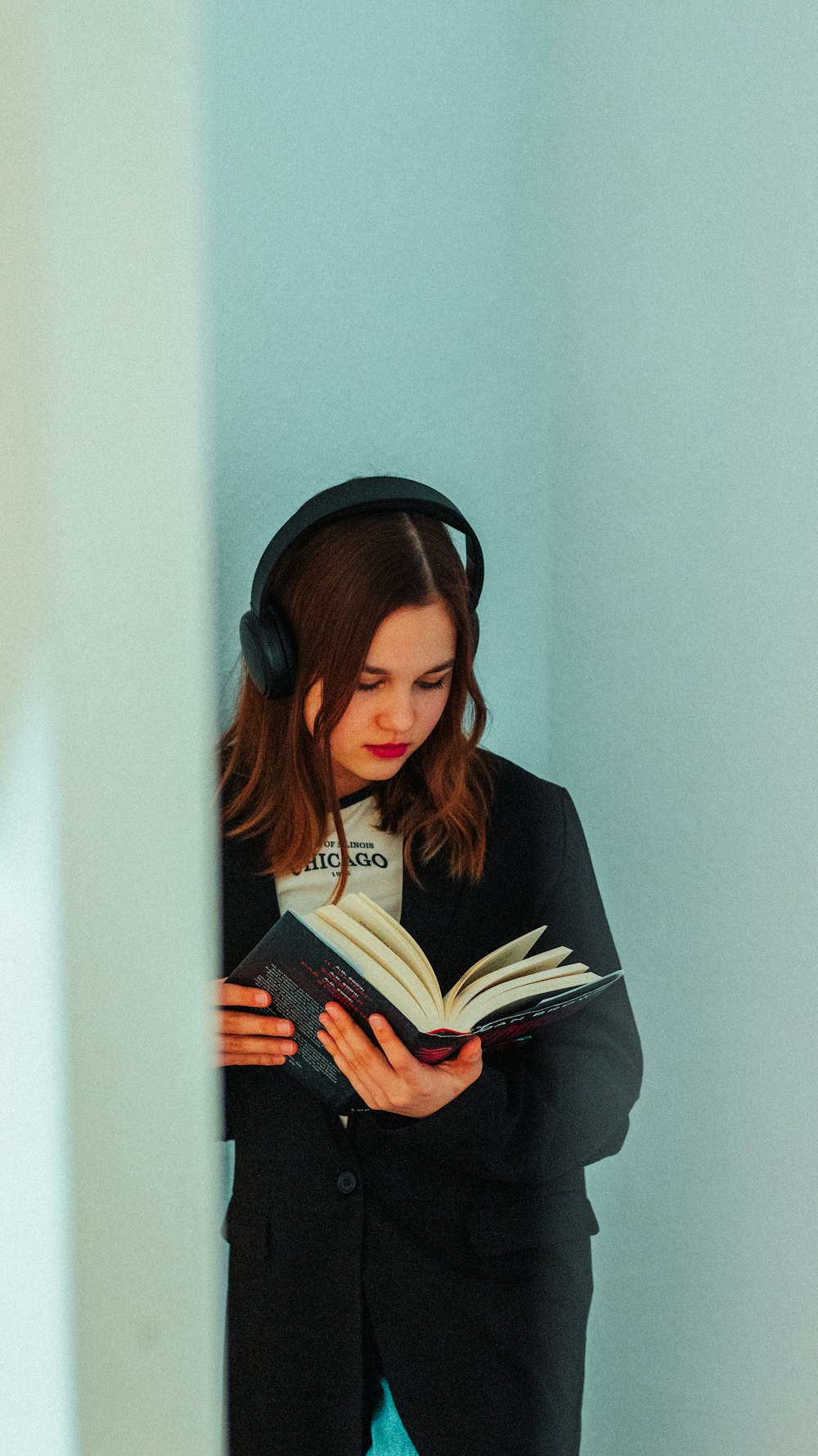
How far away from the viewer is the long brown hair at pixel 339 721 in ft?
3.26

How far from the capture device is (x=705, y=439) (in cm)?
122

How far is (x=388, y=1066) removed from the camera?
97cm

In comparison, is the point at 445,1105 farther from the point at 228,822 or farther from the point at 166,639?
the point at 166,639

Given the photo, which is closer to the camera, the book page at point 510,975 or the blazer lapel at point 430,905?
the book page at point 510,975

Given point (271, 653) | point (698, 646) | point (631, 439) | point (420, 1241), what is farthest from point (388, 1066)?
point (631, 439)

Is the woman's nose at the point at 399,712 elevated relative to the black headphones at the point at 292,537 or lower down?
lower down

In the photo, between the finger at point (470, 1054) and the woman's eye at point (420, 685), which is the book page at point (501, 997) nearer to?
the finger at point (470, 1054)

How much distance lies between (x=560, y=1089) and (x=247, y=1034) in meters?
0.31

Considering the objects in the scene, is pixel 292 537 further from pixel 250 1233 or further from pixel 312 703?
pixel 250 1233

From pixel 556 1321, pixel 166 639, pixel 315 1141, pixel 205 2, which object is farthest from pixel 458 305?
pixel 556 1321

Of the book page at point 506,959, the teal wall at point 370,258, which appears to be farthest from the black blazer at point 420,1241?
the teal wall at point 370,258

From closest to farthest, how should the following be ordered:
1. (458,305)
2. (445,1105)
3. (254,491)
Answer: (445,1105)
(254,491)
(458,305)

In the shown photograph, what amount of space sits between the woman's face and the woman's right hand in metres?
0.23

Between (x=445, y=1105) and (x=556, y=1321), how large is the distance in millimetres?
267
